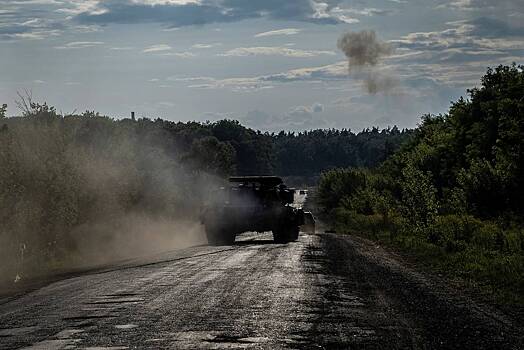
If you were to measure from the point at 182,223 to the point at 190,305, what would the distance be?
5522cm

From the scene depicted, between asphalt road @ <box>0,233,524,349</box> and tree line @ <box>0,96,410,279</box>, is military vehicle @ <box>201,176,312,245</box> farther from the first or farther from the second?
asphalt road @ <box>0,233,524,349</box>

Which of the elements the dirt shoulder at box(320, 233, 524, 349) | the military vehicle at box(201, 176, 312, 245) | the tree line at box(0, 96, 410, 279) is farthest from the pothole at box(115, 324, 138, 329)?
the military vehicle at box(201, 176, 312, 245)

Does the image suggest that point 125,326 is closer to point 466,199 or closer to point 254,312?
point 254,312

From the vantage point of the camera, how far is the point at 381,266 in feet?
71.7

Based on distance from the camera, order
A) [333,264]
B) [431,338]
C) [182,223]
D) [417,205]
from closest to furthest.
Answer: [431,338] < [333,264] < [417,205] < [182,223]

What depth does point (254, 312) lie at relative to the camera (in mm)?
12742

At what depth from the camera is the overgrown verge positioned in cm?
2358

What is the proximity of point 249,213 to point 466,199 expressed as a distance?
48.9 feet

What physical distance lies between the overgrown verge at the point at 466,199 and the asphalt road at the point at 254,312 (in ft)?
8.29

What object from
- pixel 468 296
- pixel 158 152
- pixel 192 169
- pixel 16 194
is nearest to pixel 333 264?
pixel 468 296

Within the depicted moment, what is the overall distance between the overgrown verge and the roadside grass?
0.04 meters

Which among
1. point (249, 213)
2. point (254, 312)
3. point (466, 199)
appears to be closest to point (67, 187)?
point (249, 213)

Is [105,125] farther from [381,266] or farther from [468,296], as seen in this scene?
[468,296]

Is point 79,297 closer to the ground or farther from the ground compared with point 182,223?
farther from the ground
